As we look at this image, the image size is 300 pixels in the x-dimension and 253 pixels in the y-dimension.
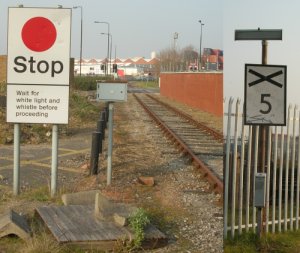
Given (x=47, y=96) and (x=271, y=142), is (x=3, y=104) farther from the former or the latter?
(x=271, y=142)

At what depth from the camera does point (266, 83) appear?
4977 mm

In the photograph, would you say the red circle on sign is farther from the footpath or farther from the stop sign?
the footpath

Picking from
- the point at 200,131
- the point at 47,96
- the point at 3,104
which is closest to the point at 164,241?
the point at 47,96

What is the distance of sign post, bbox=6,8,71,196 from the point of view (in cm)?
753

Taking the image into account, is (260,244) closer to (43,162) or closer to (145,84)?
(43,162)

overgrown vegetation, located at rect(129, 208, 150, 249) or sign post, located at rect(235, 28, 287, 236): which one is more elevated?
sign post, located at rect(235, 28, 287, 236)

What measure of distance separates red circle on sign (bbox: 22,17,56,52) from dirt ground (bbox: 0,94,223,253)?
203 cm

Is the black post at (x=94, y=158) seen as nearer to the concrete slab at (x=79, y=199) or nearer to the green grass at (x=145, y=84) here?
the concrete slab at (x=79, y=199)

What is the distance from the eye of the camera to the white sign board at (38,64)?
7531 mm

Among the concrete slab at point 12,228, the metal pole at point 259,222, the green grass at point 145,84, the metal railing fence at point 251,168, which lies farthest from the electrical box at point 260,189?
the green grass at point 145,84

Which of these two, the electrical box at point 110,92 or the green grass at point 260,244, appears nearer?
the green grass at point 260,244

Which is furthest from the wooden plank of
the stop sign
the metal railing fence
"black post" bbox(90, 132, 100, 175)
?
"black post" bbox(90, 132, 100, 175)

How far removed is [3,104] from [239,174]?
14134 millimetres

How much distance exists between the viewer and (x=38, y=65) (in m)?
7.60
